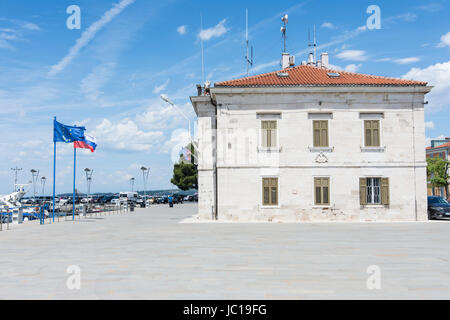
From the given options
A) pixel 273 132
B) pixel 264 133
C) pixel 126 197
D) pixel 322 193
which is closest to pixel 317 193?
pixel 322 193

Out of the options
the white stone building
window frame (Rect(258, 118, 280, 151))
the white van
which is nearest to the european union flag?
the white stone building

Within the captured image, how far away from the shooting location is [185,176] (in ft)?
289

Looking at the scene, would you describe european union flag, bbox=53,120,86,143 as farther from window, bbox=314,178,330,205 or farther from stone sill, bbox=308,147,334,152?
window, bbox=314,178,330,205

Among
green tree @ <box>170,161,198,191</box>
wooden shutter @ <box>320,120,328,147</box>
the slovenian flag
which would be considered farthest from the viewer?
green tree @ <box>170,161,198,191</box>

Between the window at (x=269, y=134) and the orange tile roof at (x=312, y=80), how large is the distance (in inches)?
94.6

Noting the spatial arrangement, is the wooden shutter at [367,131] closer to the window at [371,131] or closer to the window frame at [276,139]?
the window at [371,131]

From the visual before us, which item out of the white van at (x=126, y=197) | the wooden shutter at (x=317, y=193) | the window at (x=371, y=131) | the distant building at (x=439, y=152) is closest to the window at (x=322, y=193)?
the wooden shutter at (x=317, y=193)

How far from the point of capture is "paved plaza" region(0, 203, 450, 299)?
7.64m

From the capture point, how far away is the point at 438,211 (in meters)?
27.9

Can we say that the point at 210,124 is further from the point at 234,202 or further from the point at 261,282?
the point at 261,282

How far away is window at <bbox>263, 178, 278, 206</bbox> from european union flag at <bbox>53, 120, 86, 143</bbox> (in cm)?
1354

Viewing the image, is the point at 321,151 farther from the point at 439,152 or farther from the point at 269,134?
the point at 439,152
